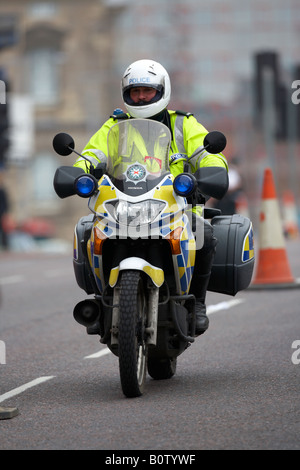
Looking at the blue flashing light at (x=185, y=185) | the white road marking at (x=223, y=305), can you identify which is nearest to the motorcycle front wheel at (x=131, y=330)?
the blue flashing light at (x=185, y=185)

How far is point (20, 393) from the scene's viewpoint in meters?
7.61

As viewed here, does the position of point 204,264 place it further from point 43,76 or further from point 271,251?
point 43,76

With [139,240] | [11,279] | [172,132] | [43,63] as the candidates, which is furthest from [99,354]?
[43,63]

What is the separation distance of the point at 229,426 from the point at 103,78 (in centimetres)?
5299

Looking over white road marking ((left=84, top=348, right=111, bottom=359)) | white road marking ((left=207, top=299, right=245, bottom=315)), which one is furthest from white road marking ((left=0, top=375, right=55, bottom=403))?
white road marking ((left=207, top=299, right=245, bottom=315))

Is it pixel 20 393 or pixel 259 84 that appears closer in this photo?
pixel 20 393

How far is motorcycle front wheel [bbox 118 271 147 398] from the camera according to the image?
22.4 ft

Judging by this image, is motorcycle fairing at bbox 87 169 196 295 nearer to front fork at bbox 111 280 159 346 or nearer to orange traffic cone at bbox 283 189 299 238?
front fork at bbox 111 280 159 346

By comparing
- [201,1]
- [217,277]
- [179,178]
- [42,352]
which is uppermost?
[201,1]

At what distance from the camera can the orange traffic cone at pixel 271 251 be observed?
46.1ft

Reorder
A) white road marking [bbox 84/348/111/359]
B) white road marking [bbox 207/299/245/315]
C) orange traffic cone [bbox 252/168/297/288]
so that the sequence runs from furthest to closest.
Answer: orange traffic cone [bbox 252/168/297/288]
white road marking [bbox 207/299/245/315]
white road marking [bbox 84/348/111/359]

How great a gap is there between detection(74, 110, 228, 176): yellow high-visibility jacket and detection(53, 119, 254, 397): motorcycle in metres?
0.07
